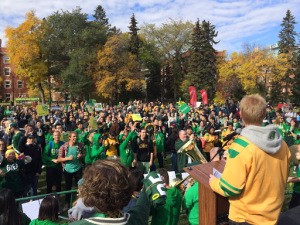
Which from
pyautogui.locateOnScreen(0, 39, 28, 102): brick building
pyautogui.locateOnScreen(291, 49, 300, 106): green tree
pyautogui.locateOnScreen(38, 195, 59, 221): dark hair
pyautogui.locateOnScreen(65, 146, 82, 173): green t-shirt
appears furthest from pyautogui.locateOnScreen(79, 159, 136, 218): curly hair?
pyautogui.locateOnScreen(0, 39, 28, 102): brick building

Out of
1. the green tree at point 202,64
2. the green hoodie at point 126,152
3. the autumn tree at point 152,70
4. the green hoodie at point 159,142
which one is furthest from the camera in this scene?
the autumn tree at point 152,70

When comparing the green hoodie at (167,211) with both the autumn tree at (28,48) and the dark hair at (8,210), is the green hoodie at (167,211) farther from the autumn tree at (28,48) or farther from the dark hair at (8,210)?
the autumn tree at (28,48)

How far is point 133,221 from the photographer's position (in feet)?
6.46

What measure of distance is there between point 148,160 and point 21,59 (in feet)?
136

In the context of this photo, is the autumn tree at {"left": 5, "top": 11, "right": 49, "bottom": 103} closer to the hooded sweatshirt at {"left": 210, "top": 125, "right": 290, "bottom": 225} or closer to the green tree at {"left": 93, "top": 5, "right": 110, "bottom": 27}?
the green tree at {"left": 93, "top": 5, "right": 110, "bottom": 27}

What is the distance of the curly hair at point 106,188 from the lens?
1.83 m

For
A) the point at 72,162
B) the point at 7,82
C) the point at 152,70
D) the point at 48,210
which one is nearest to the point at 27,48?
the point at 152,70

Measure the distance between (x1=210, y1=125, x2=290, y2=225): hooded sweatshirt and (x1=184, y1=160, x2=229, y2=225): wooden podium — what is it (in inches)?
5.1

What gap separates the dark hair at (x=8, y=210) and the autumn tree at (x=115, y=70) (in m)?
42.3

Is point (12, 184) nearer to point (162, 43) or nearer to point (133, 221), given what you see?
point (133, 221)

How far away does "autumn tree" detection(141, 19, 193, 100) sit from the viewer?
5925 cm

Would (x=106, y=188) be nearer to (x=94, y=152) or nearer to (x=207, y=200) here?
(x=207, y=200)

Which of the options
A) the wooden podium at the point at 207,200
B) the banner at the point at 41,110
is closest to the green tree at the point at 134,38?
the banner at the point at 41,110

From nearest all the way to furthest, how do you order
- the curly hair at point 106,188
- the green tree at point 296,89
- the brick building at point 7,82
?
the curly hair at point 106,188, the green tree at point 296,89, the brick building at point 7,82
